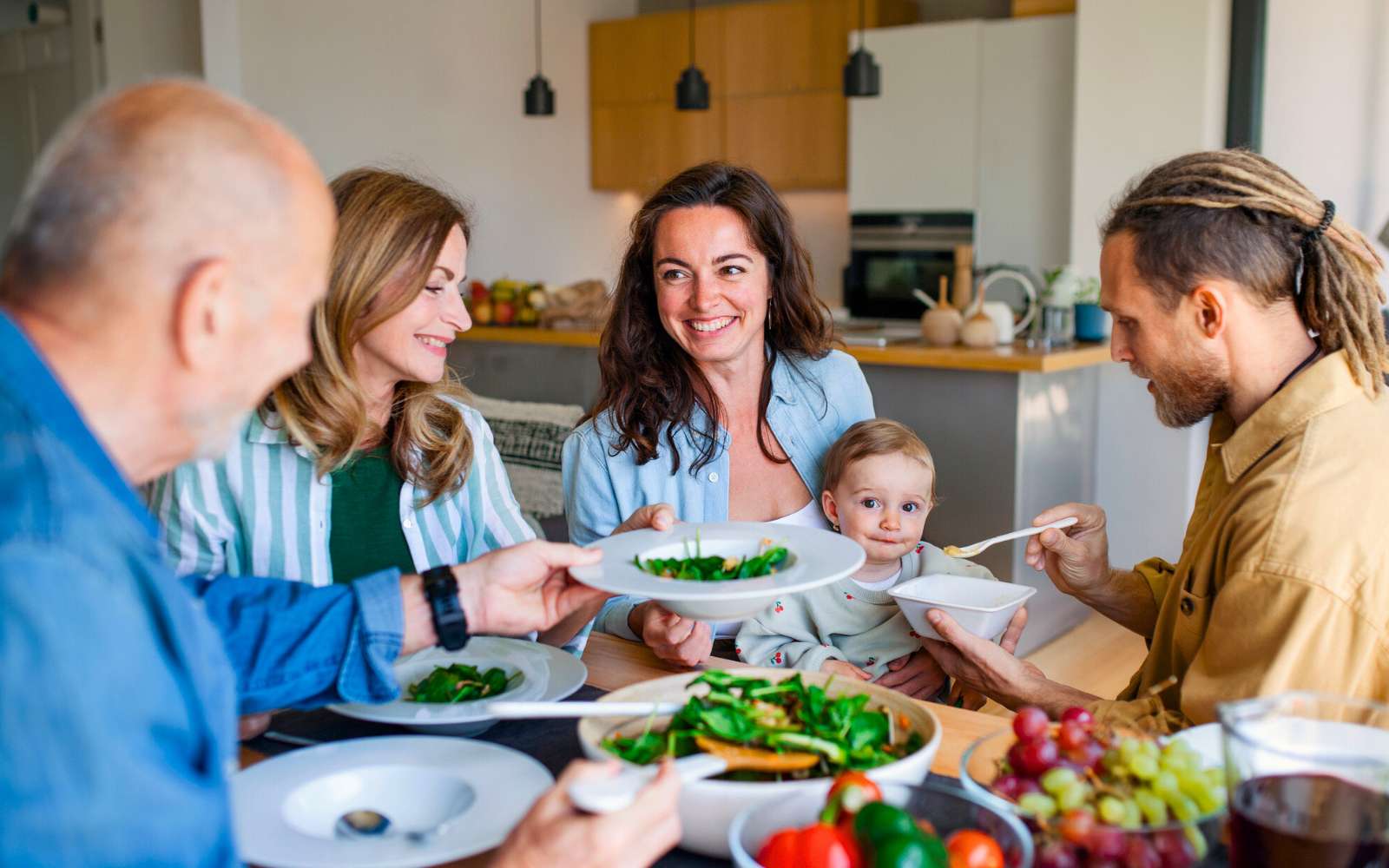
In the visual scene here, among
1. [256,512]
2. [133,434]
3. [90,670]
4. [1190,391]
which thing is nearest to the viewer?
[90,670]

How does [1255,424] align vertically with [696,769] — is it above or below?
above

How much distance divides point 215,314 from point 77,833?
13.8 inches

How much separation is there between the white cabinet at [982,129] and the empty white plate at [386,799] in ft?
18.6

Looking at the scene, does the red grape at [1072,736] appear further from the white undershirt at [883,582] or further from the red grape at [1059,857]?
the white undershirt at [883,582]

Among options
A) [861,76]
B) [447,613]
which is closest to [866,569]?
[447,613]

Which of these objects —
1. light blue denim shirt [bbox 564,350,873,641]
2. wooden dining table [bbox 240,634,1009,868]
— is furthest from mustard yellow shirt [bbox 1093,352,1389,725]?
light blue denim shirt [bbox 564,350,873,641]

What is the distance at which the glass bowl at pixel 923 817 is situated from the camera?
92cm

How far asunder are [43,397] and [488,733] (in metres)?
0.75

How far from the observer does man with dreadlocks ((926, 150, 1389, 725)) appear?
4.49 feet

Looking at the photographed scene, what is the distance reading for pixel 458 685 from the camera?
59.5 inches

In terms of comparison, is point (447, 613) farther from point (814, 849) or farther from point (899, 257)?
point (899, 257)

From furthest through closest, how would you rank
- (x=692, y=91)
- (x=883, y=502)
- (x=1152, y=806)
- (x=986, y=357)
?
1. (x=692, y=91)
2. (x=986, y=357)
3. (x=883, y=502)
4. (x=1152, y=806)

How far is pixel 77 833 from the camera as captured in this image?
757mm

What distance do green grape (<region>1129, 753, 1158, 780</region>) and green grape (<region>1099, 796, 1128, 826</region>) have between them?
0.14 feet
